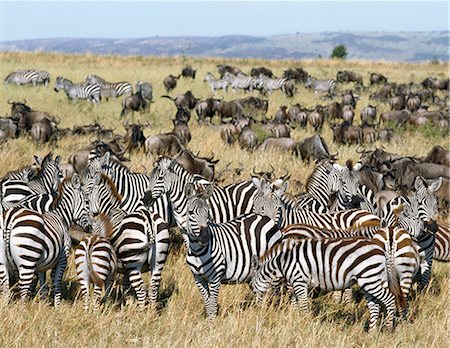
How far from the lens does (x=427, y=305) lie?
24.2ft

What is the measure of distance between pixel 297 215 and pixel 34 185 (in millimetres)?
3386

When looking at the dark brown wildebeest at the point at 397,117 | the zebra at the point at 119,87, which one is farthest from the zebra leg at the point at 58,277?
the zebra at the point at 119,87

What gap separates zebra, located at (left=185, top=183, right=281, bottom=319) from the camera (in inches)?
248

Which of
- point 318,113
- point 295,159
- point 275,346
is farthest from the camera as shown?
point 318,113

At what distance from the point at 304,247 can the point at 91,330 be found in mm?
2027

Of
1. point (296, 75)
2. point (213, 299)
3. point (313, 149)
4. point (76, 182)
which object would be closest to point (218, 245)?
point (213, 299)

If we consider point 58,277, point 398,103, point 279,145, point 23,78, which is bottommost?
point 398,103

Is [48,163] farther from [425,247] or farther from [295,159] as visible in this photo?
[295,159]

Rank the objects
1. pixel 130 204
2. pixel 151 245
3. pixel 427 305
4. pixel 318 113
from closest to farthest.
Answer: pixel 151 245 → pixel 427 305 → pixel 130 204 → pixel 318 113

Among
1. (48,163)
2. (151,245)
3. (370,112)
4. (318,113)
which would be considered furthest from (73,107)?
(151,245)

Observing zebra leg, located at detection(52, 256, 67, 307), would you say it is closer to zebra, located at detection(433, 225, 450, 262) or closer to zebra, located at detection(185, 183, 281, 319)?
zebra, located at detection(185, 183, 281, 319)

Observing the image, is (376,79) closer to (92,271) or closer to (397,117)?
(397,117)

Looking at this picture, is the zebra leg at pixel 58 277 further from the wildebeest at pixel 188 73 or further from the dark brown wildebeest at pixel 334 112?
the wildebeest at pixel 188 73

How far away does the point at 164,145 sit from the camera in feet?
45.1
